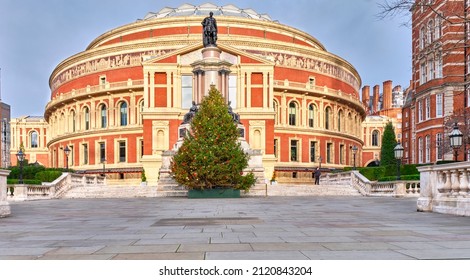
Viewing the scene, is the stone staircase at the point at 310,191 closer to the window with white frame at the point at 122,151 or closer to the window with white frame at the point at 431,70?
the window with white frame at the point at 431,70

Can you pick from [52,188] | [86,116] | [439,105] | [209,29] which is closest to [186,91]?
[209,29]

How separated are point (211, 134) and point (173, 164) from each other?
3090 millimetres

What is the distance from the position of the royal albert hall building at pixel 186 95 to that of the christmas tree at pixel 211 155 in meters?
26.4

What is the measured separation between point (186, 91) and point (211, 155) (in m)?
31.8

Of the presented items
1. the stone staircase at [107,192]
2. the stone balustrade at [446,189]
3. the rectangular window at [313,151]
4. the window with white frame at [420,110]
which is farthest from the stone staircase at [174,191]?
the rectangular window at [313,151]

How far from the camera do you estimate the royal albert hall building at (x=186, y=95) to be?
185 ft

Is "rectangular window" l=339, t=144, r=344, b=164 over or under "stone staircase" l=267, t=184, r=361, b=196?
over

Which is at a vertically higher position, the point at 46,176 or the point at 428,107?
the point at 428,107

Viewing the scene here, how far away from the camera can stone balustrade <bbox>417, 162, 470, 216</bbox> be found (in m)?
12.9

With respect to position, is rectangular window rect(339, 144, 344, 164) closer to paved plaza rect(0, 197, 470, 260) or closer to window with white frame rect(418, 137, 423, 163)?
window with white frame rect(418, 137, 423, 163)

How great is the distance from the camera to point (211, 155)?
2652 cm

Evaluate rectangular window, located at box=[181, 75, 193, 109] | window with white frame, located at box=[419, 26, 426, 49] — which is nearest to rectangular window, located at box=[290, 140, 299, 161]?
rectangular window, located at box=[181, 75, 193, 109]

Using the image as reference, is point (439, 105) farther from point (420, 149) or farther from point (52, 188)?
point (52, 188)

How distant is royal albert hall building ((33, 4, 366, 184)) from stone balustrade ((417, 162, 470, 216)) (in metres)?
38.8
